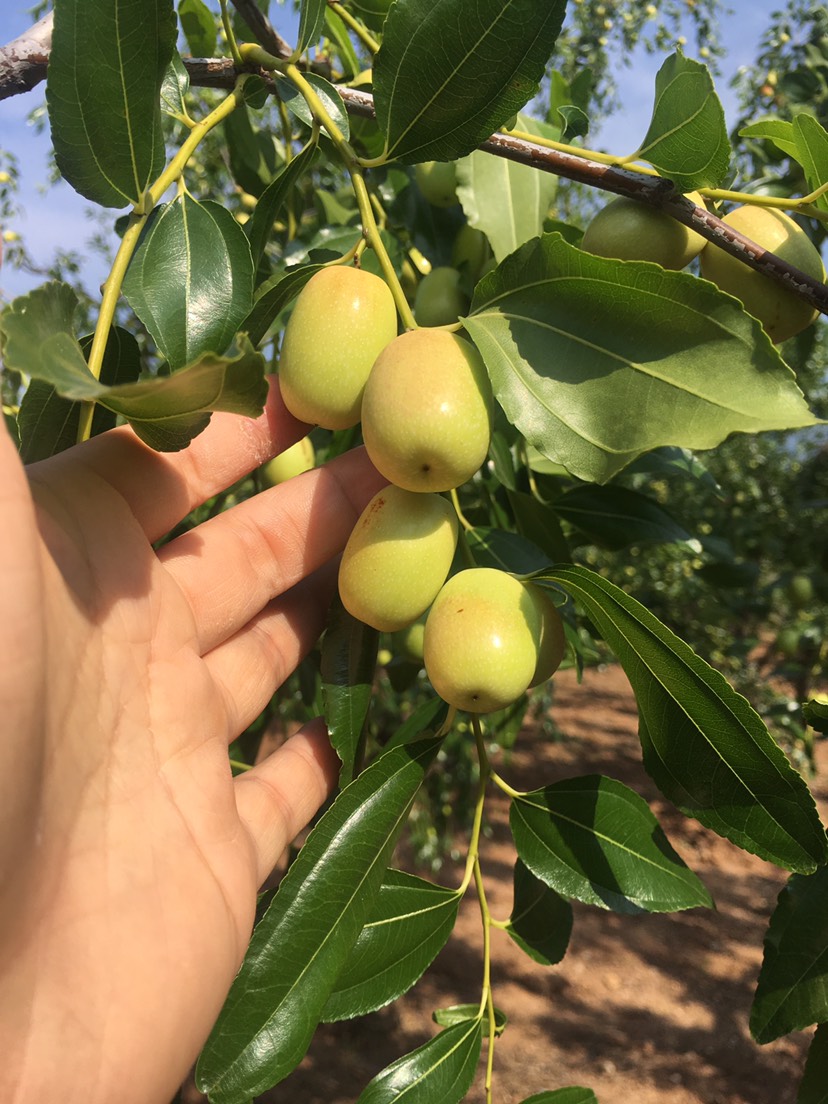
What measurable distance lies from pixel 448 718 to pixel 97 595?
489mm

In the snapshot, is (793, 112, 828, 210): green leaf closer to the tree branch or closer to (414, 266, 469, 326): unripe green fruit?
(414, 266, 469, 326): unripe green fruit

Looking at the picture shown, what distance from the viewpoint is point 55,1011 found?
0.92 metres

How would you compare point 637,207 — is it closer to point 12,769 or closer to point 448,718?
point 448,718

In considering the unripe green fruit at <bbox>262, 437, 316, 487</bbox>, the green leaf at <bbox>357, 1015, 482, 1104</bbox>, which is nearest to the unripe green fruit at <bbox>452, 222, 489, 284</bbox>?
the unripe green fruit at <bbox>262, 437, 316, 487</bbox>

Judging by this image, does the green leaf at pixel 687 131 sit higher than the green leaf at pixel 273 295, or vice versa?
the green leaf at pixel 687 131

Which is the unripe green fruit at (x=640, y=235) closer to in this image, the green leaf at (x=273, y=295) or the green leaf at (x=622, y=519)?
the green leaf at (x=273, y=295)

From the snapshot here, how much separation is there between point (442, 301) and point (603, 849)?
0.82 m

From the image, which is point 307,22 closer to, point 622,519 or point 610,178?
point 610,178

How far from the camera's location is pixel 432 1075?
118 cm

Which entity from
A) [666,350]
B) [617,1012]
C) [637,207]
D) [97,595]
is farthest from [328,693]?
[617,1012]

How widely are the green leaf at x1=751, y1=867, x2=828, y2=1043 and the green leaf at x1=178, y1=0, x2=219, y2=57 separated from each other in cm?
172

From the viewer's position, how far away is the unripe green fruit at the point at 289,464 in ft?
5.23

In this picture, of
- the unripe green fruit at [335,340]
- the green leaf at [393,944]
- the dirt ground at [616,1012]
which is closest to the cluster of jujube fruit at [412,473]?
the unripe green fruit at [335,340]

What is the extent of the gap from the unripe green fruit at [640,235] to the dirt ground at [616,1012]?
10.9 ft
